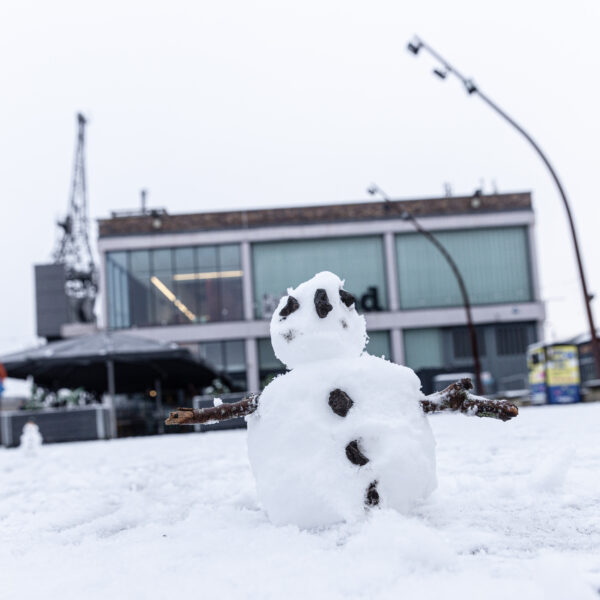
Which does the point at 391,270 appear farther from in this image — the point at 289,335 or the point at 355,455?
the point at 355,455

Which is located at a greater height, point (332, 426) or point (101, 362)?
point (101, 362)

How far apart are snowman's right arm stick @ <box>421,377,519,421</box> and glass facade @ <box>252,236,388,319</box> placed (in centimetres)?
3054

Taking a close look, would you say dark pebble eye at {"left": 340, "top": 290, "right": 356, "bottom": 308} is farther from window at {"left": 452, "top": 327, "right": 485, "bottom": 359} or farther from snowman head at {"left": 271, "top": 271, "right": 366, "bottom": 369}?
window at {"left": 452, "top": 327, "right": 485, "bottom": 359}

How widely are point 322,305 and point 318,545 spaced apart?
1207 millimetres

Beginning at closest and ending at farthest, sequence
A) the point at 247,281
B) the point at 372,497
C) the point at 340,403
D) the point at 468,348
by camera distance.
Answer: the point at 372,497, the point at 340,403, the point at 468,348, the point at 247,281

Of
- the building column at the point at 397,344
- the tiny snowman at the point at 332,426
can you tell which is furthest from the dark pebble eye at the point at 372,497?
the building column at the point at 397,344

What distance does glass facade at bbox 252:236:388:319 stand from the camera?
34.1m

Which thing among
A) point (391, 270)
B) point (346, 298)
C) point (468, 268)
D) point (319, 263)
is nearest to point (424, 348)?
point (391, 270)

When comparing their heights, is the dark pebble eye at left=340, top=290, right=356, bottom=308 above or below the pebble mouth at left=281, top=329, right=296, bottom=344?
above

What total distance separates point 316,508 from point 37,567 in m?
1.36

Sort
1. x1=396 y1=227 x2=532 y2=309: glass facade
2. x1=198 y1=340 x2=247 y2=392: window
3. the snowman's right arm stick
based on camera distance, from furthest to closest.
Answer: x1=396 y1=227 x2=532 y2=309: glass facade → x1=198 y1=340 x2=247 y2=392: window → the snowman's right arm stick

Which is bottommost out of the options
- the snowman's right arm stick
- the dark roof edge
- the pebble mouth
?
the snowman's right arm stick

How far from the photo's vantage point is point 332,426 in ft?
11.2

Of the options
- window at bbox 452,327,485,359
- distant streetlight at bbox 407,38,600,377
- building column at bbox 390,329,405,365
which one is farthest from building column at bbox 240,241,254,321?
distant streetlight at bbox 407,38,600,377
